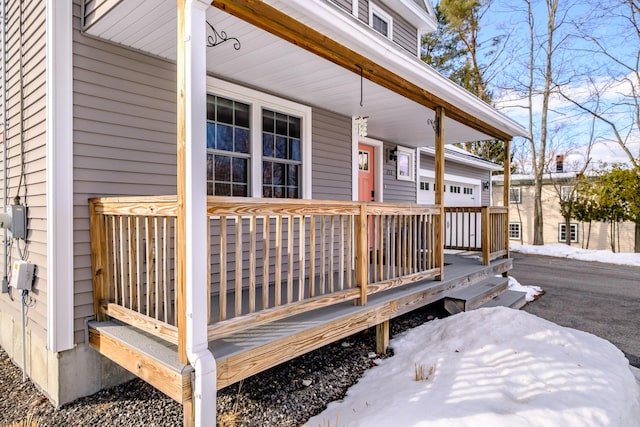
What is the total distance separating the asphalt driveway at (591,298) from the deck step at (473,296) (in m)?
0.67

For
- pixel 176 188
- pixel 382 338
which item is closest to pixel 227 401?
pixel 382 338

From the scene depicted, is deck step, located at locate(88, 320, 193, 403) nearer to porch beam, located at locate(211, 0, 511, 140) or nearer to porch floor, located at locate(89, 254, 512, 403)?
porch floor, located at locate(89, 254, 512, 403)

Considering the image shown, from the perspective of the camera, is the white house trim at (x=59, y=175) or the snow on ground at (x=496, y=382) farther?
the white house trim at (x=59, y=175)

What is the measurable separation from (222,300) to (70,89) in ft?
6.88

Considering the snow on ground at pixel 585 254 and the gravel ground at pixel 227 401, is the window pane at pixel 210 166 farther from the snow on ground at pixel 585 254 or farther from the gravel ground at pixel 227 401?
the snow on ground at pixel 585 254

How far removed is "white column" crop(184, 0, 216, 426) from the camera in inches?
83.6

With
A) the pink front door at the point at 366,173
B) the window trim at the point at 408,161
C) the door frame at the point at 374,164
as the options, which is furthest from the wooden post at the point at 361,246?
the window trim at the point at 408,161

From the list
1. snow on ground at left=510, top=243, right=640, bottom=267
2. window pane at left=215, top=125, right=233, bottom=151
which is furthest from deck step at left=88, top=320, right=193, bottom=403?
snow on ground at left=510, top=243, right=640, bottom=267

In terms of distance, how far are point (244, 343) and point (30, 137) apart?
2.65 metres

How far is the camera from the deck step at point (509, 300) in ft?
17.7

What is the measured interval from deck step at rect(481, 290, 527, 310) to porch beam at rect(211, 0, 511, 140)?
9.43 ft

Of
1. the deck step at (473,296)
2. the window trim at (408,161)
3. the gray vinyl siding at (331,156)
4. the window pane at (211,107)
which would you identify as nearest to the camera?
the window pane at (211,107)

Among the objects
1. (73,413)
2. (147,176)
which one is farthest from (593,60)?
(73,413)

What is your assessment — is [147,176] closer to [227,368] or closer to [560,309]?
[227,368]
